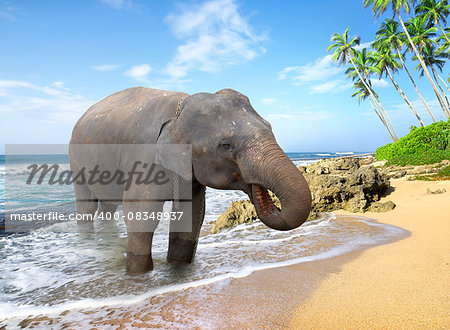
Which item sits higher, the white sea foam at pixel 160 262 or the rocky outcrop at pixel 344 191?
the rocky outcrop at pixel 344 191

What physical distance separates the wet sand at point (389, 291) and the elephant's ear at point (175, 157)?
167cm

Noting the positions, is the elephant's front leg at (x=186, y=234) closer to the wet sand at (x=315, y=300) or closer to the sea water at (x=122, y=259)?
the sea water at (x=122, y=259)

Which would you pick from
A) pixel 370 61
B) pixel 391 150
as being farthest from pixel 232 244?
pixel 370 61

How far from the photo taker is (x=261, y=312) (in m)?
2.52

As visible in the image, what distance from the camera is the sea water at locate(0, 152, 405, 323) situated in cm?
318

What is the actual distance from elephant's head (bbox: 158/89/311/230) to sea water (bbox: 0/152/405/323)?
1.18m

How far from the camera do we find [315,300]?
2.70 meters

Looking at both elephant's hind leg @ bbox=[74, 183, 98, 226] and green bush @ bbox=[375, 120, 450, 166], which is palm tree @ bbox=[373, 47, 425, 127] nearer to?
green bush @ bbox=[375, 120, 450, 166]

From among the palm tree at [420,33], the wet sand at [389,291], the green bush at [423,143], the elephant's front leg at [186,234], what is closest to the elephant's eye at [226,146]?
the elephant's front leg at [186,234]

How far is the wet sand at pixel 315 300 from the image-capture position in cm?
236

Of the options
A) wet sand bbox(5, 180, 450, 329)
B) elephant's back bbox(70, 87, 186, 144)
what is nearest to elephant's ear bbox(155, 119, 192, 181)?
elephant's back bbox(70, 87, 186, 144)

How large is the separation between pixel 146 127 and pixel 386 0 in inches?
1434

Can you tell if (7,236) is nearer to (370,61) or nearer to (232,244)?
(232,244)

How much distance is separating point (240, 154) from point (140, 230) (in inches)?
56.2
